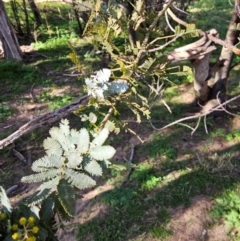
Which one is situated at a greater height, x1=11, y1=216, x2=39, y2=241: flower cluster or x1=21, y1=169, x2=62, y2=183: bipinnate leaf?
x1=21, y1=169, x2=62, y2=183: bipinnate leaf

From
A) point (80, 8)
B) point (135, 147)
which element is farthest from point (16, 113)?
point (80, 8)

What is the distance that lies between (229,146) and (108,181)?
1519mm

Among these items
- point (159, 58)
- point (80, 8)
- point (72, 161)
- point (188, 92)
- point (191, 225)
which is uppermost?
point (80, 8)

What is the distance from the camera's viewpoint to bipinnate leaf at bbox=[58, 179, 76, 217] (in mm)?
1118

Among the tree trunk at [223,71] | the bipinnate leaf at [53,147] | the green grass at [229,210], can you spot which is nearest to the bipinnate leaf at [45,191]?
the bipinnate leaf at [53,147]

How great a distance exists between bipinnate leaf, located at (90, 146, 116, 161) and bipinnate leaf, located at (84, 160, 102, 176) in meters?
0.02

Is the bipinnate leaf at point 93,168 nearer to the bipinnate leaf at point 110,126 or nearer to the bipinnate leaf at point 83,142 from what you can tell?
the bipinnate leaf at point 83,142

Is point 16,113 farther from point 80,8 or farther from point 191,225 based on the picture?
point 80,8

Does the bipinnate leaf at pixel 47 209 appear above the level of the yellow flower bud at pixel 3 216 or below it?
below

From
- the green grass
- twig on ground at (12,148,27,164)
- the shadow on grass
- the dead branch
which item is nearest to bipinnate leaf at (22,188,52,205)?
the dead branch

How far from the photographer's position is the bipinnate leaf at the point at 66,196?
1.12m

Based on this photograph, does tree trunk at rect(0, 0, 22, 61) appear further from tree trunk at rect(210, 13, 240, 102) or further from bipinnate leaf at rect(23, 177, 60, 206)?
bipinnate leaf at rect(23, 177, 60, 206)

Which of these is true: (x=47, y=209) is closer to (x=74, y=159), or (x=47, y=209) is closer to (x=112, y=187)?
(x=74, y=159)

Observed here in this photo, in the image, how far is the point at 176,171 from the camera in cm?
340
